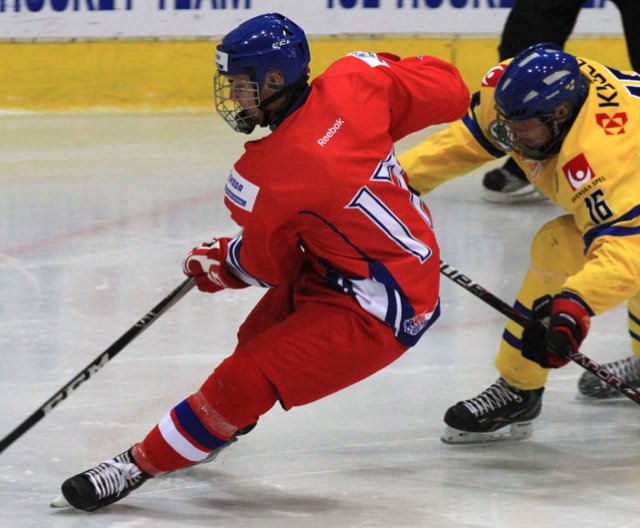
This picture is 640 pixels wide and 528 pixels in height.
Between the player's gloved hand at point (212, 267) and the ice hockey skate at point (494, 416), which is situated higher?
the player's gloved hand at point (212, 267)

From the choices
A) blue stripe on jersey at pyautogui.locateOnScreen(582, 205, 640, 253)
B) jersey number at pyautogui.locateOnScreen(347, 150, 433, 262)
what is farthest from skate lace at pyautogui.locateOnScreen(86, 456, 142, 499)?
blue stripe on jersey at pyautogui.locateOnScreen(582, 205, 640, 253)

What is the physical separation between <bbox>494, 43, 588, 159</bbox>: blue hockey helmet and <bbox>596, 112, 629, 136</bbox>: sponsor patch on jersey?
57 millimetres

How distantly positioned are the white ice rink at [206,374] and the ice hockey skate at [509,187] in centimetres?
6

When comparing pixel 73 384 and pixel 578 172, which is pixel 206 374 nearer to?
pixel 73 384

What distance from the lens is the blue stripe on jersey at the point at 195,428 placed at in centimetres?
262

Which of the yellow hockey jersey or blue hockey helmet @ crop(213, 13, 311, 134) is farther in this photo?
the yellow hockey jersey

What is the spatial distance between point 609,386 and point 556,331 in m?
0.78

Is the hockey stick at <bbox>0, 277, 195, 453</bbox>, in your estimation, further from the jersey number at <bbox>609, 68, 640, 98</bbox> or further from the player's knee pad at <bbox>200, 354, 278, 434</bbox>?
the jersey number at <bbox>609, 68, 640, 98</bbox>

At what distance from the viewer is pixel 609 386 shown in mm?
3354

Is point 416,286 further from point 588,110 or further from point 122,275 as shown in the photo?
point 122,275

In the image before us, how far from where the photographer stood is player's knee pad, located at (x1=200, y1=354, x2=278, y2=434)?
2.59 m

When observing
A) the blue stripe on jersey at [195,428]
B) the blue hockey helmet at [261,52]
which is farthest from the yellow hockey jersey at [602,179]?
the blue stripe on jersey at [195,428]

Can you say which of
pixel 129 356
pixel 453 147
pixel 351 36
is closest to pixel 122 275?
pixel 129 356

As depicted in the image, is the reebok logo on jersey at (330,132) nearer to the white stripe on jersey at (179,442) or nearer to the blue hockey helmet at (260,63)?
the blue hockey helmet at (260,63)
